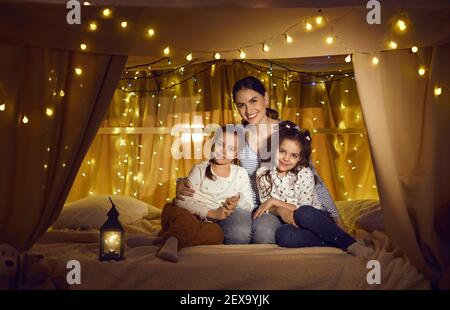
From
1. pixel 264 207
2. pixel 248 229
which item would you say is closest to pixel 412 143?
pixel 264 207

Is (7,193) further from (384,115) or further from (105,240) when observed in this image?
(384,115)

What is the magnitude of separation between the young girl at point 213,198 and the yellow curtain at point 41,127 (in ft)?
1.88

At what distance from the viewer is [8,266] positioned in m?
2.04

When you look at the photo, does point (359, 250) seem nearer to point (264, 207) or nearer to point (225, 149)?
point (264, 207)

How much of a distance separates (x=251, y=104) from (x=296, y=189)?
0.63m

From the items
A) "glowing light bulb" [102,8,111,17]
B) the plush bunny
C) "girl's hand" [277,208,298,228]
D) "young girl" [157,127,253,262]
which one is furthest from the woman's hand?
"glowing light bulb" [102,8,111,17]

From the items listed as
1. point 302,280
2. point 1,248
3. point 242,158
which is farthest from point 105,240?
point 242,158

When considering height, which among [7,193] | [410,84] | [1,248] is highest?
[410,84]

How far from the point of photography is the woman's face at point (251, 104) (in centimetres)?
301

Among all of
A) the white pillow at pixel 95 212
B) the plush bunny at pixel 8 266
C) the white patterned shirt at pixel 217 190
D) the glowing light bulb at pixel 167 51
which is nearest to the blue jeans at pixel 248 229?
the white patterned shirt at pixel 217 190

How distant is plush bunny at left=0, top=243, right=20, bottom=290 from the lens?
204cm

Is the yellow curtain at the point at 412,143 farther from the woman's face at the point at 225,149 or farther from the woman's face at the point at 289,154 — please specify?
the woman's face at the point at 225,149

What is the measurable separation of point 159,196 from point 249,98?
1282 mm

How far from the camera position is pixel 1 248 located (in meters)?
2.07
